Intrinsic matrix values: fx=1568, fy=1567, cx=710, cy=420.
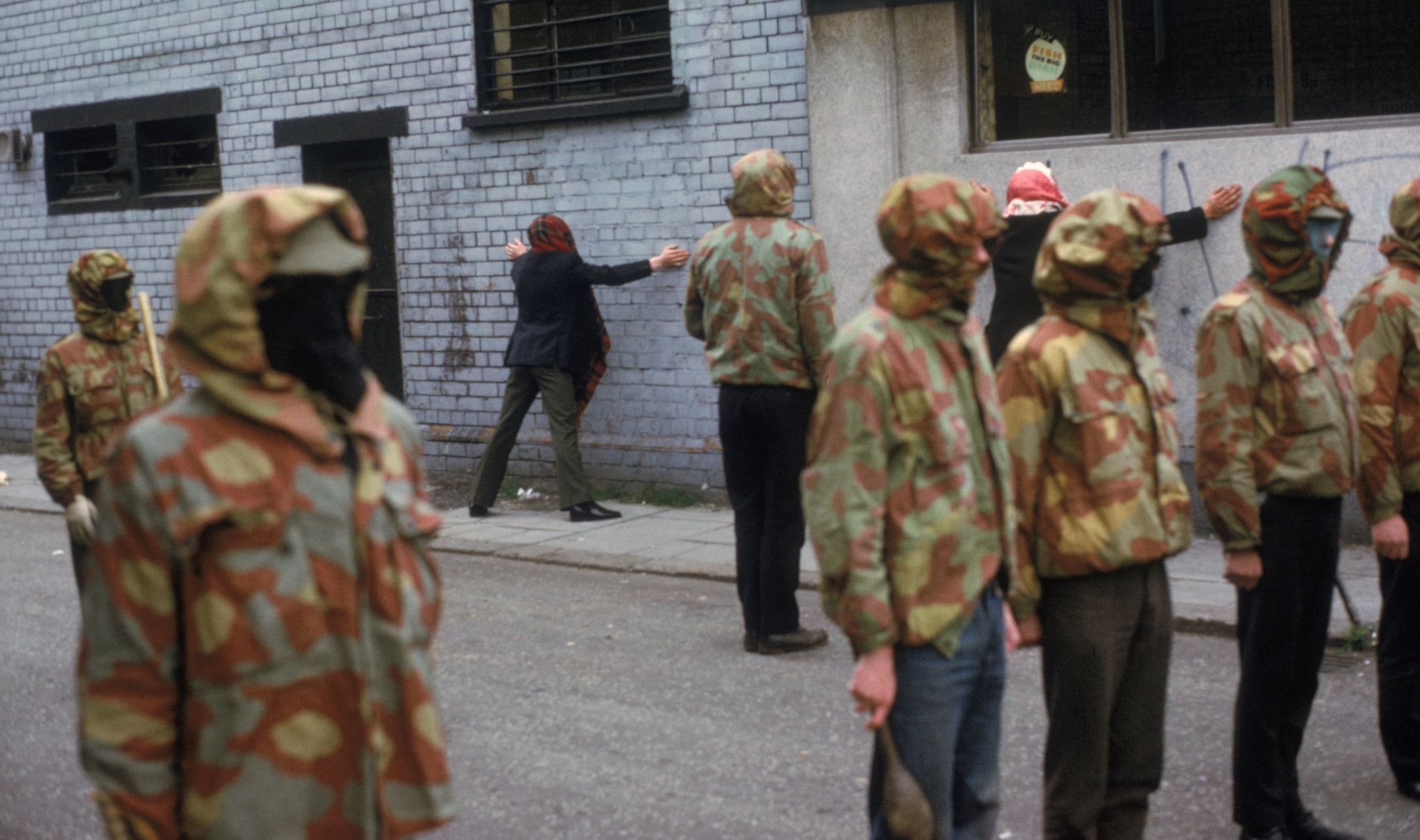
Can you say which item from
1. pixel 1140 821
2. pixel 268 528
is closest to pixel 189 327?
pixel 268 528

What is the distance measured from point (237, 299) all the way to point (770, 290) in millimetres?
4306

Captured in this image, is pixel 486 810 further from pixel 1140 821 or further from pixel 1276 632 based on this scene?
pixel 1276 632

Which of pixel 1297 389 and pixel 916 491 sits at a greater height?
pixel 1297 389

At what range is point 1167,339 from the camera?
8938 millimetres

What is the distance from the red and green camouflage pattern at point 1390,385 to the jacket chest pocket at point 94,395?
4.26 meters

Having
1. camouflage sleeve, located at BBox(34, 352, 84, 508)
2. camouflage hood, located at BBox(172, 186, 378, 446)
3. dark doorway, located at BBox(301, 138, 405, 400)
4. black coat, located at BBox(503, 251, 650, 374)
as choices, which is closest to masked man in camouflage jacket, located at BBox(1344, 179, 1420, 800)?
camouflage hood, located at BBox(172, 186, 378, 446)

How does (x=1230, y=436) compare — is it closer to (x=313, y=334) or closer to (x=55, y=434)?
(x=313, y=334)

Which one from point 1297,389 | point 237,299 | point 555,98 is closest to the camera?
point 237,299

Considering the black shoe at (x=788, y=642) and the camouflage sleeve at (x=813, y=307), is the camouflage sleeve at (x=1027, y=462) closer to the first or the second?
the camouflage sleeve at (x=813, y=307)

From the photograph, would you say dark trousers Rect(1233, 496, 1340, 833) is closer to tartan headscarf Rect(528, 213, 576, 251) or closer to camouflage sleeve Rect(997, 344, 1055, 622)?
camouflage sleeve Rect(997, 344, 1055, 622)

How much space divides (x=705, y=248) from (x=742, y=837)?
115 inches

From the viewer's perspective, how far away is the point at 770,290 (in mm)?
6586

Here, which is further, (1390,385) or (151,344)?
(151,344)

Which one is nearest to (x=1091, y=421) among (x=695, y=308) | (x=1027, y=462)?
(x=1027, y=462)
